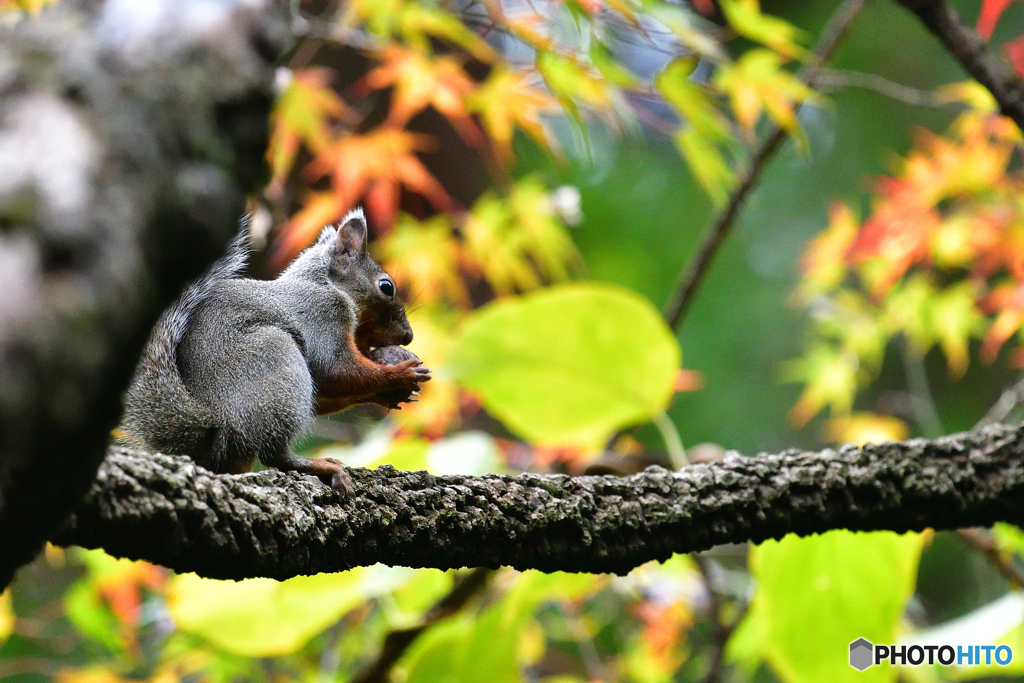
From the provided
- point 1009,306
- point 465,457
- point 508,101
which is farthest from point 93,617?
point 1009,306

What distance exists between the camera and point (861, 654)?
1.15 meters

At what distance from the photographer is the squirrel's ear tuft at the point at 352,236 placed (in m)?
1.13

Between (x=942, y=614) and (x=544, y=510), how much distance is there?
2.72 m

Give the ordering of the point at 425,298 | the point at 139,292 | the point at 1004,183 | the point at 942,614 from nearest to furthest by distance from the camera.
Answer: the point at 139,292, the point at 1004,183, the point at 425,298, the point at 942,614

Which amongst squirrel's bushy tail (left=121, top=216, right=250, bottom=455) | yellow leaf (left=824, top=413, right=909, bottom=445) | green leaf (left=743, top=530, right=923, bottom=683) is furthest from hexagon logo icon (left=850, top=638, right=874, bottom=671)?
yellow leaf (left=824, top=413, right=909, bottom=445)

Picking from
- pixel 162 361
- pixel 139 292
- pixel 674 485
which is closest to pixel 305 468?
pixel 162 361

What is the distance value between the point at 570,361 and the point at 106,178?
1015 mm

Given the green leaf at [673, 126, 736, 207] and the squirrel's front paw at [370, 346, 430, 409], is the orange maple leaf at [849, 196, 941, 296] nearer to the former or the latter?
the green leaf at [673, 126, 736, 207]

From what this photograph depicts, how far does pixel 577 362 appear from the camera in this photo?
4.23ft

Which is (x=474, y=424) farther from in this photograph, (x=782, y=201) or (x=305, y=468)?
(x=782, y=201)

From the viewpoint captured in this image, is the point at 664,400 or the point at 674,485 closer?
the point at 674,485

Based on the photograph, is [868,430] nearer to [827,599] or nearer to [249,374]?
[827,599]

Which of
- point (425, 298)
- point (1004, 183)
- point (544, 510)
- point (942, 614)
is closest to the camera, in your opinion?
point (544, 510)

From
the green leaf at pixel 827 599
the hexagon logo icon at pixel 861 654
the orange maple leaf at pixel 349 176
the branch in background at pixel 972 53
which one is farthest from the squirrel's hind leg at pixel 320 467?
the orange maple leaf at pixel 349 176
